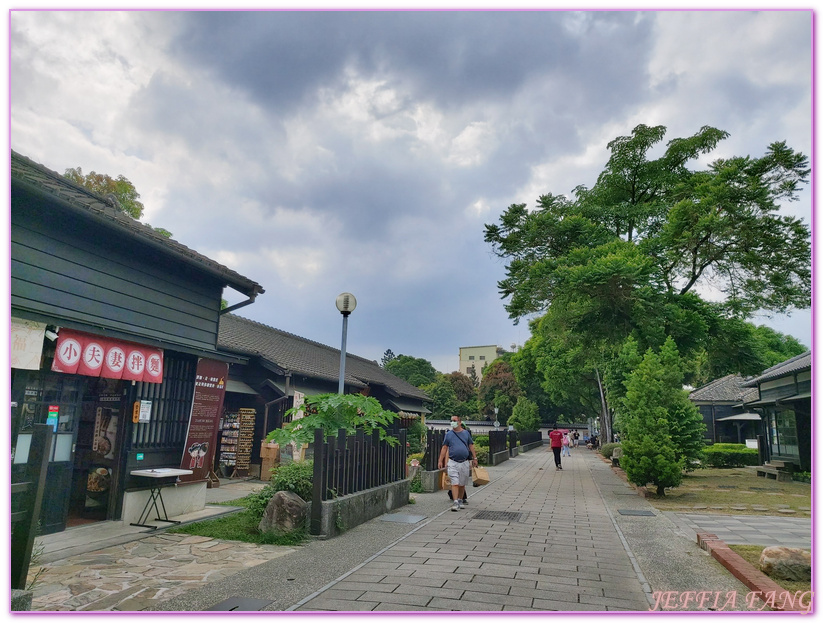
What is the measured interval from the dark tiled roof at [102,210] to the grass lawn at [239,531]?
417cm

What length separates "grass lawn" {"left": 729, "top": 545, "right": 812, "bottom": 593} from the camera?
5.10 metres

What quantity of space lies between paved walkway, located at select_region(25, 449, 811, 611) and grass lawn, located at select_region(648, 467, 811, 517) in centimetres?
238

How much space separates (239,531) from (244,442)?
7.68m

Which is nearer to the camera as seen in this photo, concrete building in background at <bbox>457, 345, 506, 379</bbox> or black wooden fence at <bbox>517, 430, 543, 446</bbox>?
black wooden fence at <bbox>517, 430, 543, 446</bbox>

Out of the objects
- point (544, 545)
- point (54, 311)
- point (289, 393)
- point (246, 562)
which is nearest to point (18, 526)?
point (246, 562)

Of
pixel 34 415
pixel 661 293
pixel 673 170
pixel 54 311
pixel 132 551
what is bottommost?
pixel 132 551

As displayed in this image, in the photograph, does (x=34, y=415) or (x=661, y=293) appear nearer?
(x=34, y=415)

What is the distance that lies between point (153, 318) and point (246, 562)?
4.46 meters

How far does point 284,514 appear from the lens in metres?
7.17

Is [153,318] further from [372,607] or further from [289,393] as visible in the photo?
[289,393]

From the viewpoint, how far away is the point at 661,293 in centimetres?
1722

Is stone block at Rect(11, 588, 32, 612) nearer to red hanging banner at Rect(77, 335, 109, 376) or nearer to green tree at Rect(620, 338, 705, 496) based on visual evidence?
red hanging banner at Rect(77, 335, 109, 376)

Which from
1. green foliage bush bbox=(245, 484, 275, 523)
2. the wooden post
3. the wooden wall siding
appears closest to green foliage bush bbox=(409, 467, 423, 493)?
green foliage bush bbox=(245, 484, 275, 523)

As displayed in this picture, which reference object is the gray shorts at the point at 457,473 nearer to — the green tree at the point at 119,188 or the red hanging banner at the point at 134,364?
the red hanging banner at the point at 134,364
